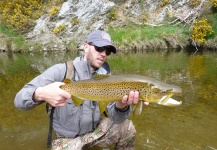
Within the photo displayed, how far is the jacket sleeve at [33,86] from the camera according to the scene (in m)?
2.73

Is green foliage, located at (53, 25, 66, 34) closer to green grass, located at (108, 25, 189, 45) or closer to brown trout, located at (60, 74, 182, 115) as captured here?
green grass, located at (108, 25, 189, 45)

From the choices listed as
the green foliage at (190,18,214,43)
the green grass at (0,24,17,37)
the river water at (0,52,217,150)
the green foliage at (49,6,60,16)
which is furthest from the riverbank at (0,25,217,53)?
the river water at (0,52,217,150)

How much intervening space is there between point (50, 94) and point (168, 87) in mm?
1293

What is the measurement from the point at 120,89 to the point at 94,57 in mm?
826

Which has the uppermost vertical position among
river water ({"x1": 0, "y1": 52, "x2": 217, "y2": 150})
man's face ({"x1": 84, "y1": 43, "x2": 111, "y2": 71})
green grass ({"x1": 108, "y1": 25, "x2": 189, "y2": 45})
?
green grass ({"x1": 108, "y1": 25, "x2": 189, "y2": 45})

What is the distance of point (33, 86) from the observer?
2883mm

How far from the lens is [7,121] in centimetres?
548

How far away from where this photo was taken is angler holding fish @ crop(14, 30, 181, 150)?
8.55 feet

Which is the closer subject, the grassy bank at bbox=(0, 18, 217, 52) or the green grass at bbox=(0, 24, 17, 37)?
the grassy bank at bbox=(0, 18, 217, 52)

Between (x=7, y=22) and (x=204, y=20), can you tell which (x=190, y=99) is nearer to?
(x=204, y=20)

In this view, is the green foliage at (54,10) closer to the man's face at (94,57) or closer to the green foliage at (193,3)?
the green foliage at (193,3)

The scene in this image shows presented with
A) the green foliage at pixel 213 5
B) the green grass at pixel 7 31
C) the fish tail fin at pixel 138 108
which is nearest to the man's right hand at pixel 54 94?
the fish tail fin at pixel 138 108

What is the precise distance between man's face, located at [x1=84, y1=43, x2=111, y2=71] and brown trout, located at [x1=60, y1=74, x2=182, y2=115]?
22.6 inches

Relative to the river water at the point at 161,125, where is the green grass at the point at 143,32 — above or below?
above
